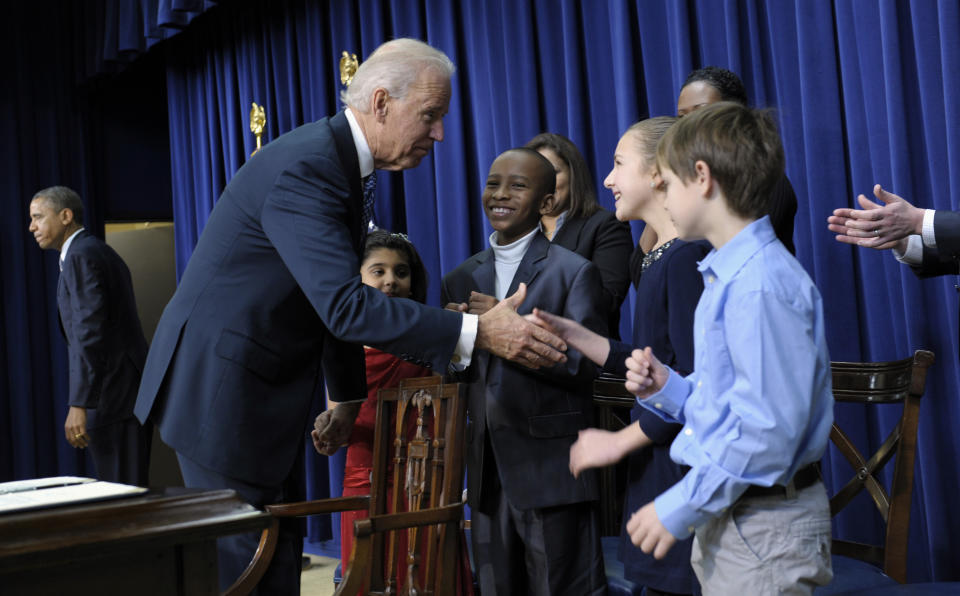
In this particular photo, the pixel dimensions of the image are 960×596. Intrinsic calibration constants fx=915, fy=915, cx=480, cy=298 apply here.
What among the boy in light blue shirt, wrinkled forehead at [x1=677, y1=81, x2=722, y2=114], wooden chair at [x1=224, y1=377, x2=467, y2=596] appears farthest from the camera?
wrinkled forehead at [x1=677, y1=81, x2=722, y2=114]

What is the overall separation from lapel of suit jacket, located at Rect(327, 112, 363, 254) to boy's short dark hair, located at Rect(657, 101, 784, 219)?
885 millimetres

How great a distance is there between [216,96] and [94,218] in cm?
145

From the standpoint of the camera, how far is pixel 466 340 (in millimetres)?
1909

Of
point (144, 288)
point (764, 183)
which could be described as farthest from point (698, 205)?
point (144, 288)

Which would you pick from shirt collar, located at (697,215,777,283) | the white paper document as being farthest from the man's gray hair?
the white paper document

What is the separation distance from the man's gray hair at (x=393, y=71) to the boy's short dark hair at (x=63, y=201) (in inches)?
122

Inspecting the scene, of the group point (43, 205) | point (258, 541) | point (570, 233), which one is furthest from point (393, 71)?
point (43, 205)

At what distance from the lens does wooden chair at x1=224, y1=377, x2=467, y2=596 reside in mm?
1844

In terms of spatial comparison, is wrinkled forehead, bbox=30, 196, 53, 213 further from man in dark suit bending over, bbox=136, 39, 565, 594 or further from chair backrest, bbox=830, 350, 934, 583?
chair backrest, bbox=830, 350, 934, 583

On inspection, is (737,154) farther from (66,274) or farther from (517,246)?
(66,274)

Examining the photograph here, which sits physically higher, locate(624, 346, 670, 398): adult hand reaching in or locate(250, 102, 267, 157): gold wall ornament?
locate(250, 102, 267, 157): gold wall ornament

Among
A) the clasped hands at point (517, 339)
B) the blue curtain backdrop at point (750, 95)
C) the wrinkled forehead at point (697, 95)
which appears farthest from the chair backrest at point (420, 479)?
the blue curtain backdrop at point (750, 95)

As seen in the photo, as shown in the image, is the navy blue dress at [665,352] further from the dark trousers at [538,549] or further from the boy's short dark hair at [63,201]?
the boy's short dark hair at [63,201]

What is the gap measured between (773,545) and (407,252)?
81.4 inches
